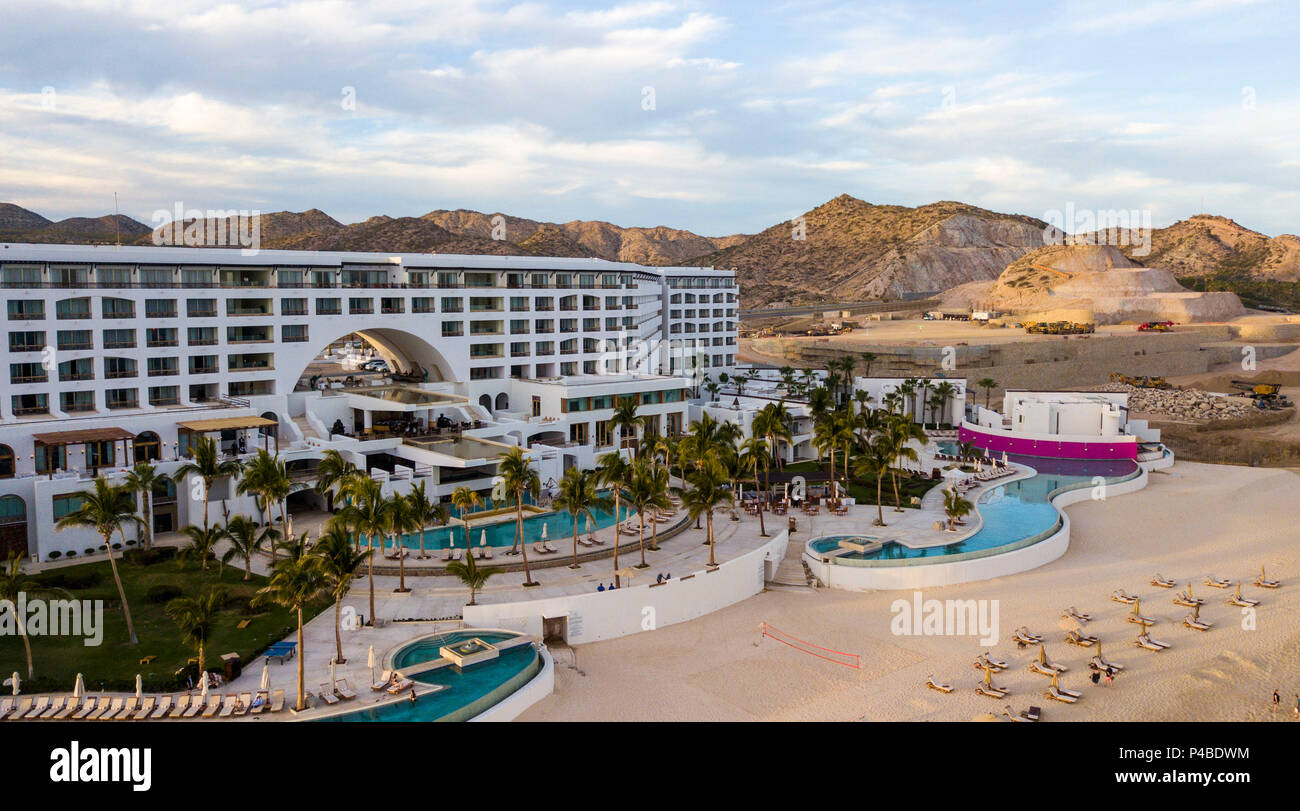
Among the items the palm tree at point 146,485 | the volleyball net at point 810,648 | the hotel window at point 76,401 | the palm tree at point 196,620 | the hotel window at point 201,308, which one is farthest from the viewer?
the hotel window at point 201,308

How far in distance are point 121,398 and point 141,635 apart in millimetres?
24959

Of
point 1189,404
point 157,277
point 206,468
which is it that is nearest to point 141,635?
point 206,468

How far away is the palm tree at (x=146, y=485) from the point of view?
41509mm

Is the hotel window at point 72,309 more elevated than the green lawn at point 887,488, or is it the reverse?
the hotel window at point 72,309

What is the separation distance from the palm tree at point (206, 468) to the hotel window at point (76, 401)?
30.7ft

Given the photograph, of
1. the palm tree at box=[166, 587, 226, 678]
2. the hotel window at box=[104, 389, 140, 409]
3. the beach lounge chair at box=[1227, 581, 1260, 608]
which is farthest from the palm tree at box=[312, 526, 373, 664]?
the beach lounge chair at box=[1227, 581, 1260, 608]

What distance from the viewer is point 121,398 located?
53000 mm

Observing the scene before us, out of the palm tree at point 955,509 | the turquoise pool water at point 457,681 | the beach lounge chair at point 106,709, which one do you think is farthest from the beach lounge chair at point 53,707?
the palm tree at point 955,509

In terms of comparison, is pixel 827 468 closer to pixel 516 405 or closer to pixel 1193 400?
pixel 516 405

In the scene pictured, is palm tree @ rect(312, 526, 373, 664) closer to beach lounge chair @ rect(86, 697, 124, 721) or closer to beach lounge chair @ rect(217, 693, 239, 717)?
beach lounge chair @ rect(217, 693, 239, 717)

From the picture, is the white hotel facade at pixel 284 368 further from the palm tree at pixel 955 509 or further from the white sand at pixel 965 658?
the palm tree at pixel 955 509

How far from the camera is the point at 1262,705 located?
99.7ft

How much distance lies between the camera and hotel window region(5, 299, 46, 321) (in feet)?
161
